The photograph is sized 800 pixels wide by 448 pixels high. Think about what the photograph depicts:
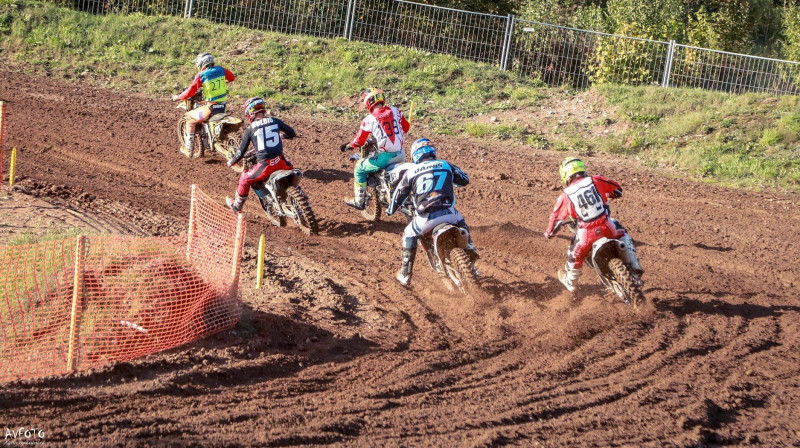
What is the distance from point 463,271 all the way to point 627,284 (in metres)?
1.81

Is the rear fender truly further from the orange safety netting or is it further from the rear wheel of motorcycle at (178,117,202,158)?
the rear wheel of motorcycle at (178,117,202,158)

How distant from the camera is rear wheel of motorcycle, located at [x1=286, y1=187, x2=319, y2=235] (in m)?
11.1

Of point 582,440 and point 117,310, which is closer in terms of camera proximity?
point 582,440

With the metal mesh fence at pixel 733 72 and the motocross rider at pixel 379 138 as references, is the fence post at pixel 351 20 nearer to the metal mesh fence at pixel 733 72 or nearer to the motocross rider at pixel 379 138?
the metal mesh fence at pixel 733 72

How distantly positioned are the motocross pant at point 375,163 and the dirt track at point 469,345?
0.81 metres

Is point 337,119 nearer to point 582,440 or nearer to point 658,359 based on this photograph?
point 658,359

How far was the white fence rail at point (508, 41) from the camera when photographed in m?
20.4

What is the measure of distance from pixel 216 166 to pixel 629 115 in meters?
10.0

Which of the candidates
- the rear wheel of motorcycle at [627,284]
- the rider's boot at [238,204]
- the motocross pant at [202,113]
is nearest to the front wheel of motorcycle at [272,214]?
the rider's boot at [238,204]

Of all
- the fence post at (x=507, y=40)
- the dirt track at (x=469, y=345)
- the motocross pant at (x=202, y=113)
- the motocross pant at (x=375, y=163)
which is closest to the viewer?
the dirt track at (x=469, y=345)

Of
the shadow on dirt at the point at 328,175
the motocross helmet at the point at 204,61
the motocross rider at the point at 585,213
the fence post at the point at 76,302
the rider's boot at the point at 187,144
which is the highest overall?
the motocross helmet at the point at 204,61

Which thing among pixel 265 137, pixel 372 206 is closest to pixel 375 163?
pixel 372 206

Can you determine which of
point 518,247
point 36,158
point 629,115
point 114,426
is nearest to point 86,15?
point 36,158

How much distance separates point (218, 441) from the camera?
5504mm
